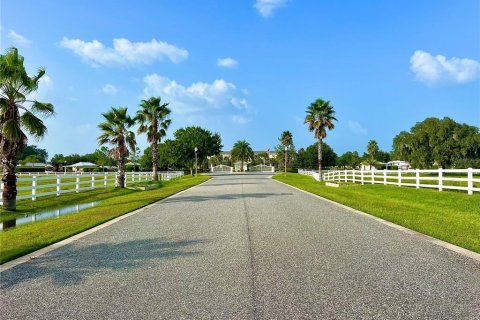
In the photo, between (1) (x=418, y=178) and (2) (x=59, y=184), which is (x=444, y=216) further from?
(2) (x=59, y=184)

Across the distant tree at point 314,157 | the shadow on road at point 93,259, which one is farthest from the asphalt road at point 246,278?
the distant tree at point 314,157

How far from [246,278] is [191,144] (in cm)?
8234

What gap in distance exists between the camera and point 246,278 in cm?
534

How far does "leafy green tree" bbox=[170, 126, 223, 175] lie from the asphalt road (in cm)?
7605

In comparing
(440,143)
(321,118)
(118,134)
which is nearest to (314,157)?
(440,143)

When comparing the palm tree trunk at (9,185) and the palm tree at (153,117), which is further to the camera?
the palm tree at (153,117)

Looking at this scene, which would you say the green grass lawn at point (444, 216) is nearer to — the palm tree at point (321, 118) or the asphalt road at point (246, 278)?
the asphalt road at point (246, 278)

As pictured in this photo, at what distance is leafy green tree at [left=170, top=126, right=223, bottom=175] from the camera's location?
3364 inches

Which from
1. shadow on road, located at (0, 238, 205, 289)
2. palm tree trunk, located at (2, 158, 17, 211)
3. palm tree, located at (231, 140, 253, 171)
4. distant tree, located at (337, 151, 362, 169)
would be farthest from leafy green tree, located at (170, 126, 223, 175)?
shadow on road, located at (0, 238, 205, 289)

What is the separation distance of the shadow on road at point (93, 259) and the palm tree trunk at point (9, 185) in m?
9.82

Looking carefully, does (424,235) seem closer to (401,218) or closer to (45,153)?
(401,218)

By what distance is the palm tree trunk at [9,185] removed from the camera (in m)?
15.7

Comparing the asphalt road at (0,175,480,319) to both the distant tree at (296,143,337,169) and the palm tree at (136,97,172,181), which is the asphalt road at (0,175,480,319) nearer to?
the palm tree at (136,97,172,181)

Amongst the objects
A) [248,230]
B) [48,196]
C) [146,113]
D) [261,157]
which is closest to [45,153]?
[261,157]
